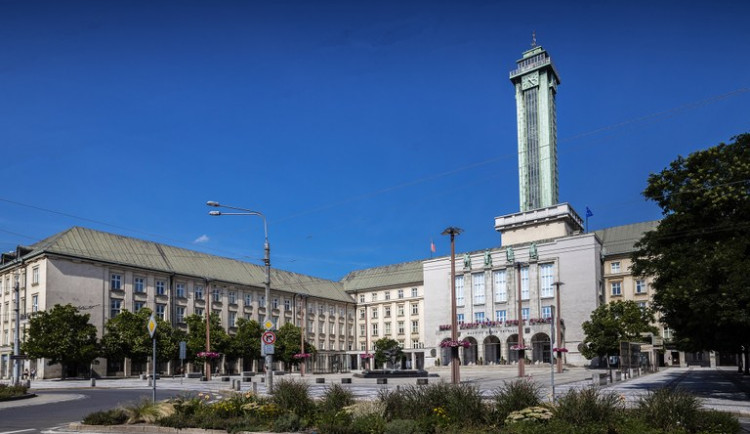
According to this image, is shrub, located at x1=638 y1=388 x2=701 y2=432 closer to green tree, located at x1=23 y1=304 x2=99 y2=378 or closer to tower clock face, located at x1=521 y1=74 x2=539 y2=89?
green tree, located at x1=23 y1=304 x2=99 y2=378

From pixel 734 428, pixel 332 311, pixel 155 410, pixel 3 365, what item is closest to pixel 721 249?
pixel 734 428

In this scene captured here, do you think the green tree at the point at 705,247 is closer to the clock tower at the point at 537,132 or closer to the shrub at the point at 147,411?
the shrub at the point at 147,411

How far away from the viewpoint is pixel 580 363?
276ft

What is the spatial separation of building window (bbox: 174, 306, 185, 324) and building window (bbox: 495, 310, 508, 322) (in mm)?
44352

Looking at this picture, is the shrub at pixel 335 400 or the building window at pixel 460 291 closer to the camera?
the shrub at pixel 335 400

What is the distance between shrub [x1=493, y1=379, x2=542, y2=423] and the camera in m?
14.3

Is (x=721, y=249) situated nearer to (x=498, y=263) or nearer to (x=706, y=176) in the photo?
(x=706, y=176)

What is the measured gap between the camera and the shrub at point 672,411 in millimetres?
12859

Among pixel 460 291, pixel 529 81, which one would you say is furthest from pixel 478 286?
pixel 529 81

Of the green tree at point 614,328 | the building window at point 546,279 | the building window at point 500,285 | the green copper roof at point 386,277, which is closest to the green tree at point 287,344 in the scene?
the building window at point 500,285

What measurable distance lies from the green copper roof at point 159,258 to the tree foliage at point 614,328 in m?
50.5

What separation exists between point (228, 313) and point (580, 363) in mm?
49674

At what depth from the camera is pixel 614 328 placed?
222 feet

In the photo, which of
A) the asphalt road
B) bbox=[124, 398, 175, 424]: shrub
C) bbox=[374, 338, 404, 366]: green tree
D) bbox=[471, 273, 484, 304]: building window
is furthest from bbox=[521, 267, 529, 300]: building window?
bbox=[124, 398, 175, 424]: shrub
